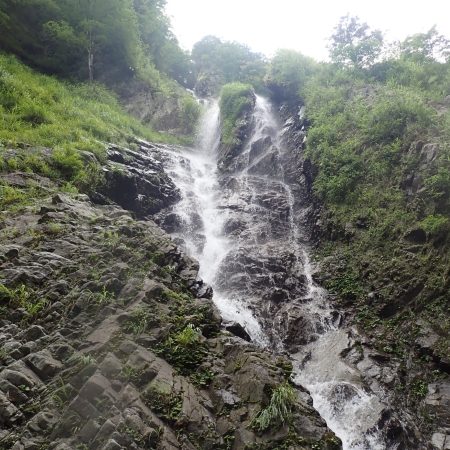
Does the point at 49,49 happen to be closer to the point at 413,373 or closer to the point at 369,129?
the point at 369,129

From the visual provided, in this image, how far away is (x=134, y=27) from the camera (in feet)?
88.5

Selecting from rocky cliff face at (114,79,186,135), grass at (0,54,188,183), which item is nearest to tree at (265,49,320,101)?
rocky cliff face at (114,79,186,135)

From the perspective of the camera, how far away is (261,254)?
14.0 metres

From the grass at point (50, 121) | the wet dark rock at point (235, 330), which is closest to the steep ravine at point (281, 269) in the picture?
the wet dark rock at point (235, 330)

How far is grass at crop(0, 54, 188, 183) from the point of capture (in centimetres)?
1177

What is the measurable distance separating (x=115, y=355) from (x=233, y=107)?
24.2 meters

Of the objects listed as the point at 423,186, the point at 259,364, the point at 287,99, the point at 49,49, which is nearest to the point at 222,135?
the point at 287,99

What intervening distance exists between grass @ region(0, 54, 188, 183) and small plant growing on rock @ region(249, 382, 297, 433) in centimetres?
1040

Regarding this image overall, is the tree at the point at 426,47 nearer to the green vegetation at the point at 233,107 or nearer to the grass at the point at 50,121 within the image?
the green vegetation at the point at 233,107

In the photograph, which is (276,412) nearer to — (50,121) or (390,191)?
(390,191)

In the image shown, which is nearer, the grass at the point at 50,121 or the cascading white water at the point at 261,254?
the cascading white water at the point at 261,254

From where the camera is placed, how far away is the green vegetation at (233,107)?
24.5m

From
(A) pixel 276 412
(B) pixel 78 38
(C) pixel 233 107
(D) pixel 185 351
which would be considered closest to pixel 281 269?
(D) pixel 185 351

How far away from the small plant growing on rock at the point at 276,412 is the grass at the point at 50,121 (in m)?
10.4
